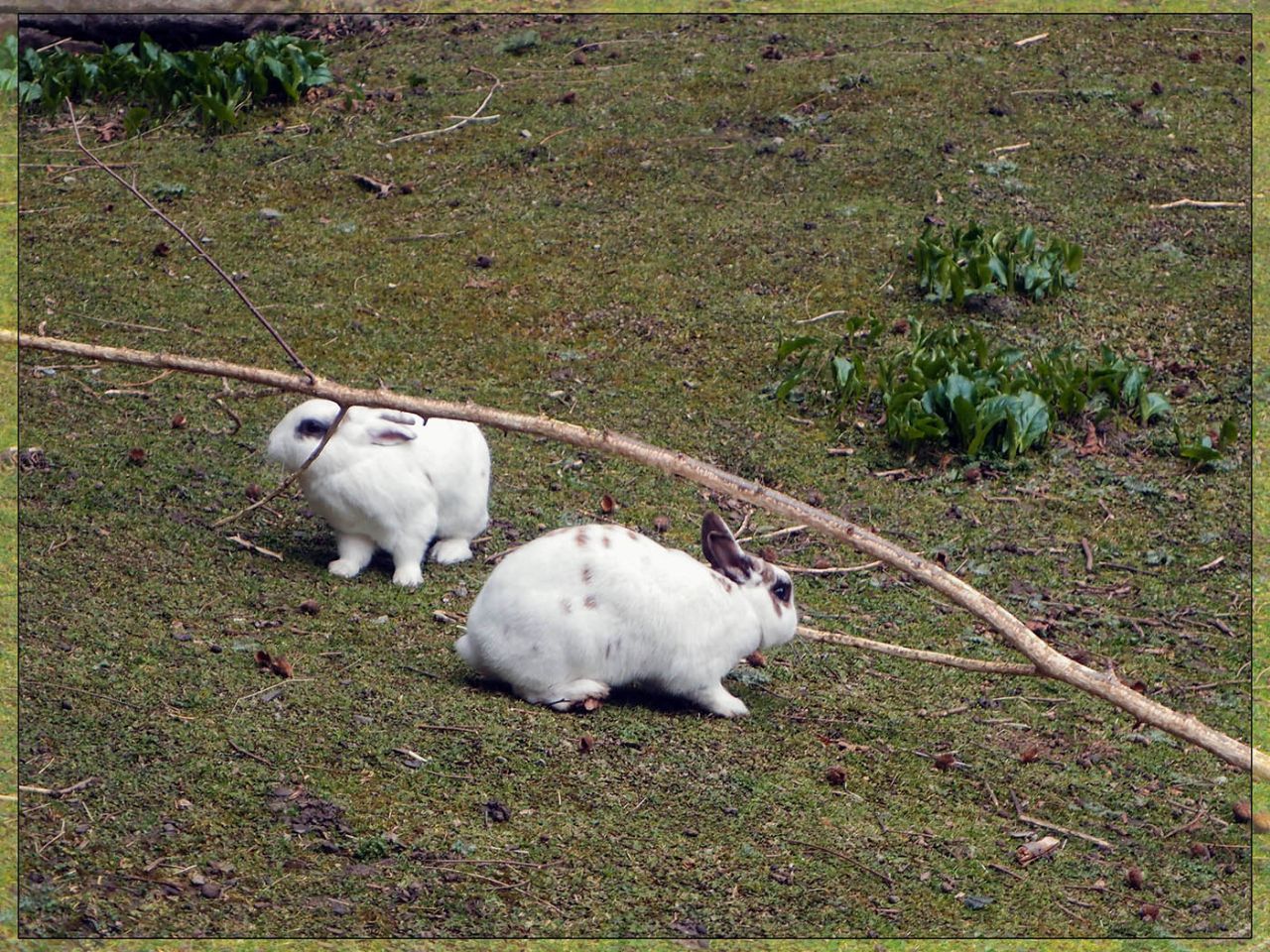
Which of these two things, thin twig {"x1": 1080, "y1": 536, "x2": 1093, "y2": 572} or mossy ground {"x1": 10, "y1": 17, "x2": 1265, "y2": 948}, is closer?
mossy ground {"x1": 10, "y1": 17, "x2": 1265, "y2": 948}

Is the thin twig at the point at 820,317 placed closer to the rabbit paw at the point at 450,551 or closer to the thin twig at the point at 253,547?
the rabbit paw at the point at 450,551

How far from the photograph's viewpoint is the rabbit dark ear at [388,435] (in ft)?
17.4

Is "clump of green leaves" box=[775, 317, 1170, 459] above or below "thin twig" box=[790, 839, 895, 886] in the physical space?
above

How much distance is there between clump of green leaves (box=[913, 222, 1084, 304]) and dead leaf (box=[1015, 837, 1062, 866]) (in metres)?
3.65

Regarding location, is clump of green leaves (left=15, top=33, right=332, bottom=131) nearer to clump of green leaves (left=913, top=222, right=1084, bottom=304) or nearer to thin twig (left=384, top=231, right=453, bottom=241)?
thin twig (left=384, top=231, right=453, bottom=241)

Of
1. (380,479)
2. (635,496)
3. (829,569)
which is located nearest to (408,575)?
(380,479)

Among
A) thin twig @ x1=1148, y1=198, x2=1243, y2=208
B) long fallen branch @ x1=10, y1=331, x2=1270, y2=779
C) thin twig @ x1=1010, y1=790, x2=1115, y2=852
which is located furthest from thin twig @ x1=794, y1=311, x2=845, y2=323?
thin twig @ x1=1010, y1=790, x2=1115, y2=852

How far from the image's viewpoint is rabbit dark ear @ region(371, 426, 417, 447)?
5.30 metres

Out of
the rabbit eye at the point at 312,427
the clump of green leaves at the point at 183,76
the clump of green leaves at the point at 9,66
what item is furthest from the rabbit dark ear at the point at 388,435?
the clump of green leaves at the point at 9,66

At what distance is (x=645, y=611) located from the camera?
4.40m

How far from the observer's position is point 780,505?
3.99 metres

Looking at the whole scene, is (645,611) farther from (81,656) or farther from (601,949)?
(81,656)

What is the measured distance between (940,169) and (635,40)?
7.96 ft

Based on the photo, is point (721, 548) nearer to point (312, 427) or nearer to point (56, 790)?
point (312, 427)
